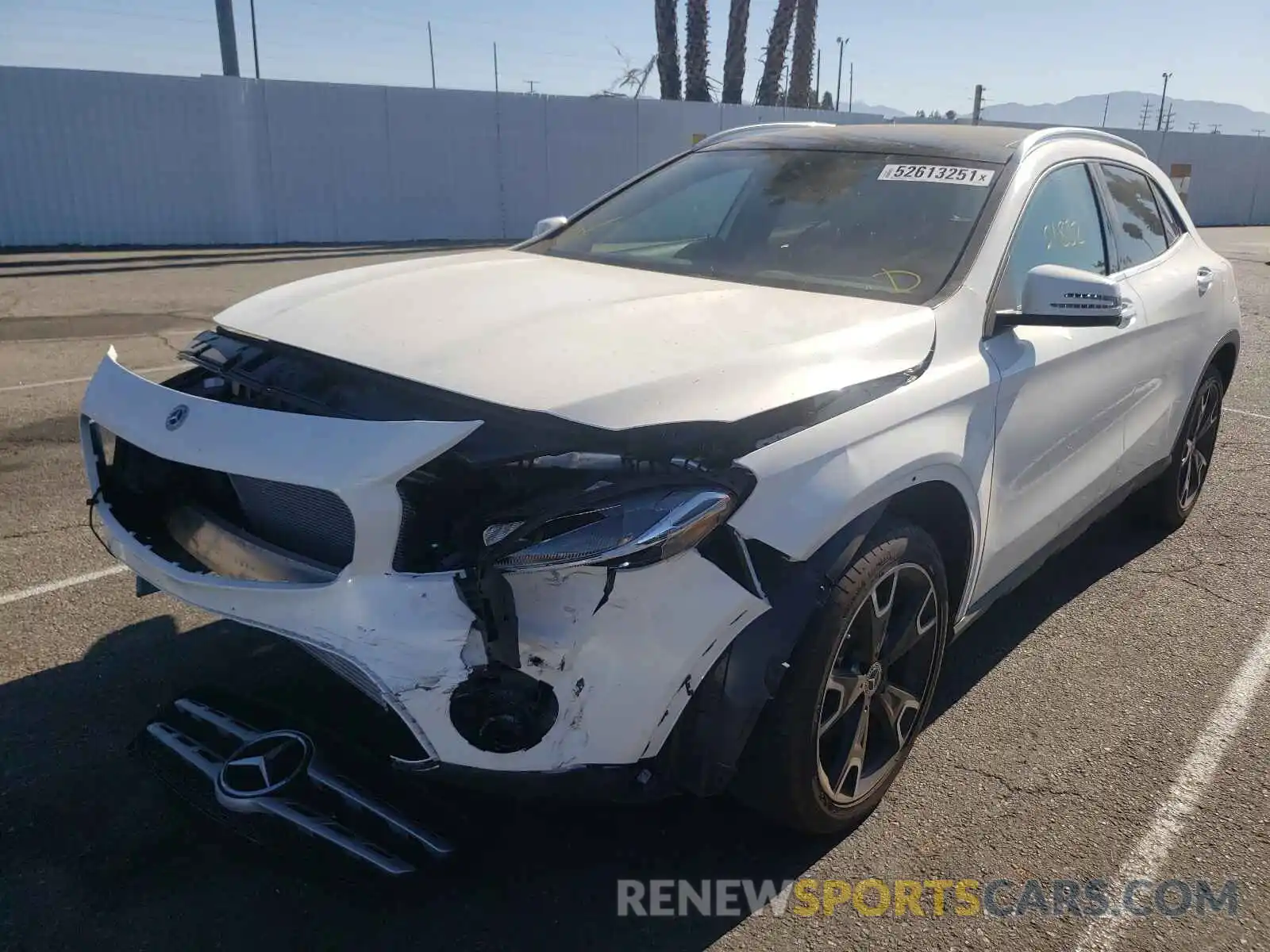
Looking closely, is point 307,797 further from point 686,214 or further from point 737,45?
point 737,45

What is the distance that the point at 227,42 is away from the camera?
729 inches

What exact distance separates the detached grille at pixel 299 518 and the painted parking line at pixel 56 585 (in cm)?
158

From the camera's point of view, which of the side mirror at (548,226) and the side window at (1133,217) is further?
the side mirror at (548,226)

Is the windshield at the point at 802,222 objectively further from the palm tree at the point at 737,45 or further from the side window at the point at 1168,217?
the palm tree at the point at 737,45

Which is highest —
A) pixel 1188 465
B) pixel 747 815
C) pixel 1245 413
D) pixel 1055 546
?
pixel 1055 546

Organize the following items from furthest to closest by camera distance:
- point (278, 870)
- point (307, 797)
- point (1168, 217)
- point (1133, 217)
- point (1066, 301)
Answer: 1. point (1168, 217)
2. point (1133, 217)
3. point (1066, 301)
4. point (278, 870)
5. point (307, 797)

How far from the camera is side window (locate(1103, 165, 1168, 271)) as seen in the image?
4.21 metres

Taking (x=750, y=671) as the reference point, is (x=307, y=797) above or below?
below

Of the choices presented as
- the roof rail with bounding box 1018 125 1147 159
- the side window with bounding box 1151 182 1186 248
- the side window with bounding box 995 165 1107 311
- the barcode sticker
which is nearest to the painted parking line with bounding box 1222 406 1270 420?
the side window with bounding box 1151 182 1186 248

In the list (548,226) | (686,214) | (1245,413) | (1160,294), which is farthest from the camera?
(1245,413)

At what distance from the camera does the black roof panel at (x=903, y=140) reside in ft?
12.1

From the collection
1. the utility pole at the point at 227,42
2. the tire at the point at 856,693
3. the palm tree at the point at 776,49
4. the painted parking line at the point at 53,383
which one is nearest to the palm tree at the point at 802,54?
the palm tree at the point at 776,49

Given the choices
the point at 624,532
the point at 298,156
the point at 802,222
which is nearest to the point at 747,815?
the point at 624,532

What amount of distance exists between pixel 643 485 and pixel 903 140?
2336mm
